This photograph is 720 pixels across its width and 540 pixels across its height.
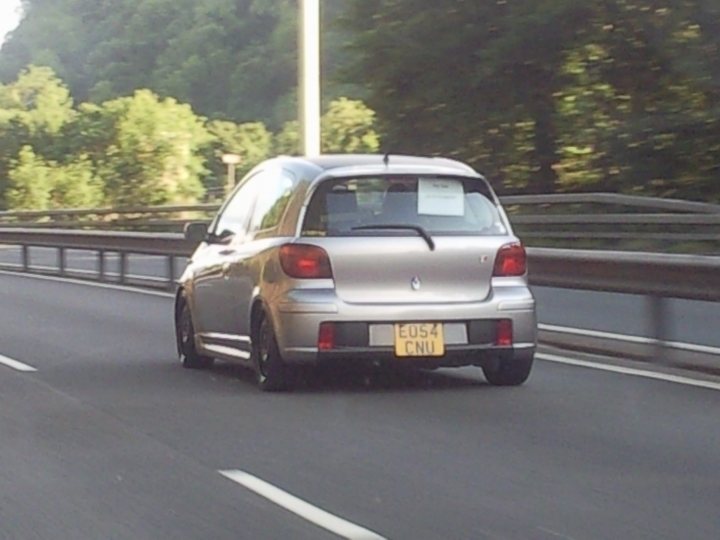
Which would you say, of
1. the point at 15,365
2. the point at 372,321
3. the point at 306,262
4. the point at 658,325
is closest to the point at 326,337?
the point at 372,321

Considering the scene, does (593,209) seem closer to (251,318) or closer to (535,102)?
(535,102)

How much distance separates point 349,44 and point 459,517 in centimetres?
3531

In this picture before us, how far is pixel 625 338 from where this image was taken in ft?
44.9

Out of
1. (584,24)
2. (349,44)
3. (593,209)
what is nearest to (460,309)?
(593,209)

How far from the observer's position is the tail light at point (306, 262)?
1100 cm

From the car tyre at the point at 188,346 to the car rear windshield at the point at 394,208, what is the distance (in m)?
2.30

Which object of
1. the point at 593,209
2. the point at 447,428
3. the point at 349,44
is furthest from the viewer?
the point at 349,44

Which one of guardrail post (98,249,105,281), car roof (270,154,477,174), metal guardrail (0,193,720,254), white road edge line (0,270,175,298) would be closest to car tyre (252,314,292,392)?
car roof (270,154,477,174)

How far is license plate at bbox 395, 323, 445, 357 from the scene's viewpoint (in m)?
11.0

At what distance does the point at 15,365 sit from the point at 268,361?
295cm

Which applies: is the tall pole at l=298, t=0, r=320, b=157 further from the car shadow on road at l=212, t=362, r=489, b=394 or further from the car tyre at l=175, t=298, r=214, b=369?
the car shadow on road at l=212, t=362, r=489, b=394

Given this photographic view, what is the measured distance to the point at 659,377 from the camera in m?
11.9

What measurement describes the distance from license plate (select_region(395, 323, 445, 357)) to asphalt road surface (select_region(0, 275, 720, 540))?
A: 302 mm

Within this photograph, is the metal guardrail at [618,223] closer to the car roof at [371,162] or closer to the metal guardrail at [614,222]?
the metal guardrail at [614,222]
